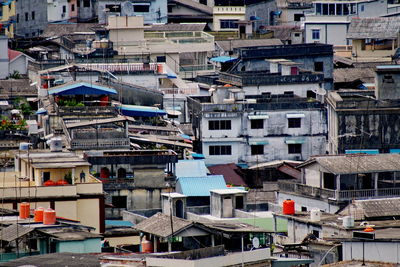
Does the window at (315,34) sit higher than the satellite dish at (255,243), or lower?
higher

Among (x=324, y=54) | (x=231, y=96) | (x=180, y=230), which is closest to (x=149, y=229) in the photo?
(x=180, y=230)

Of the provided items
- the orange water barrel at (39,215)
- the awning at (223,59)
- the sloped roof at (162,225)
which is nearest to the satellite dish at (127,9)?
the awning at (223,59)

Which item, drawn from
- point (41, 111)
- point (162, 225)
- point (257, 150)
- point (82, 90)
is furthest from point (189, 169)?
point (162, 225)

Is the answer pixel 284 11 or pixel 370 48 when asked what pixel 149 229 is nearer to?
pixel 370 48

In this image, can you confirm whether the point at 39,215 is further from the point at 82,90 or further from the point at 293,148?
the point at 293,148

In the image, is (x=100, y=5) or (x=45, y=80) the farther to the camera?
(x=100, y=5)

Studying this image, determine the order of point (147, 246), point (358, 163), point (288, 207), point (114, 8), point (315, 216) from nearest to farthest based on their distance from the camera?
point (147, 246) → point (315, 216) → point (288, 207) → point (358, 163) → point (114, 8)

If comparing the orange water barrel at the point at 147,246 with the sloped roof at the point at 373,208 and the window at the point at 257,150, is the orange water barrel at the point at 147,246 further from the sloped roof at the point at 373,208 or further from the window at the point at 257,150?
the window at the point at 257,150
